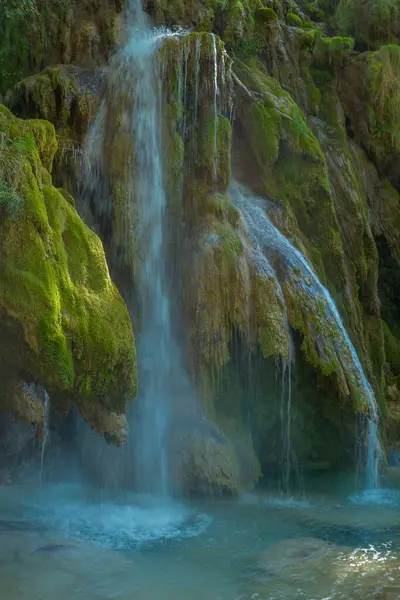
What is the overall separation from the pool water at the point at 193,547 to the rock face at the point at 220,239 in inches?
50.4

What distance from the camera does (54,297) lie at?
24.7 ft

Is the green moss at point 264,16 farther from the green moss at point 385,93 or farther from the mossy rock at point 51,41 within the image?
the mossy rock at point 51,41

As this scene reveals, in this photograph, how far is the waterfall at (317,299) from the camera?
39.4ft

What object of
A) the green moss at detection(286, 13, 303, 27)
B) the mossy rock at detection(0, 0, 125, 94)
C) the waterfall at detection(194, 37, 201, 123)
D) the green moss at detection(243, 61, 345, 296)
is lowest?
the green moss at detection(243, 61, 345, 296)

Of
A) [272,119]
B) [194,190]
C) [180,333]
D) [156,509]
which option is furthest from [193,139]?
[156,509]

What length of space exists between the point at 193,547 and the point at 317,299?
17.7ft

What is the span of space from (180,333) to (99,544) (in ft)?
13.9

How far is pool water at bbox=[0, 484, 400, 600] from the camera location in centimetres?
682

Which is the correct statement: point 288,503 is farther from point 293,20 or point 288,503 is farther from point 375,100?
point 293,20

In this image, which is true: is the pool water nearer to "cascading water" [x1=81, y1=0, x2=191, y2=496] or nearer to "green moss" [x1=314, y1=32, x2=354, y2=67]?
Answer: "cascading water" [x1=81, y1=0, x2=191, y2=496]

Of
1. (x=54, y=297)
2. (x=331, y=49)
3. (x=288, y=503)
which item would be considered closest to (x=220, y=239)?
(x=288, y=503)

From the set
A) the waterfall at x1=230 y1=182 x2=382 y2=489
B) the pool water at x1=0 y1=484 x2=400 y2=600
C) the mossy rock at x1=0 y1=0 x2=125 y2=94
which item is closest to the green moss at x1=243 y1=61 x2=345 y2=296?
the waterfall at x1=230 y1=182 x2=382 y2=489

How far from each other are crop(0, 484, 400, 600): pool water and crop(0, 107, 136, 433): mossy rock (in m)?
1.70

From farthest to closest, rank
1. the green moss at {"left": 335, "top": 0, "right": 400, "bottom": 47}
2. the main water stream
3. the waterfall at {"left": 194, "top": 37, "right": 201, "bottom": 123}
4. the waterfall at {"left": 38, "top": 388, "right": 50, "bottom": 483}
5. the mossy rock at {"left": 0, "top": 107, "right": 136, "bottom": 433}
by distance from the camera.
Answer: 1. the green moss at {"left": 335, "top": 0, "right": 400, "bottom": 47}
2. the waterfall at {"left": 194, "top": 37, "right": 201, "bottom": 123}
3. the waterfall at {"left": 38, "top": 388, "right": 50, "bottom": 483}
4. the mossy rock at {"left": 0, "top": 107, "right": 136, "bottom": 433}
5. the main water stream
